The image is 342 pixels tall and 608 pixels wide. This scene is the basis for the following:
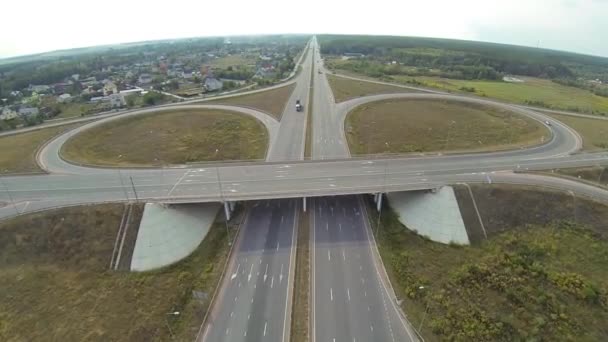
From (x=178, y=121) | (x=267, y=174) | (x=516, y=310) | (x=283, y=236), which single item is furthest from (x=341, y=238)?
(x=178, y=121)

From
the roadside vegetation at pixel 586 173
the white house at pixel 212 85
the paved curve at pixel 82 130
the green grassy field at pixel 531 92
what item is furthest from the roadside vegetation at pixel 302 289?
the white house at pixel 212 85

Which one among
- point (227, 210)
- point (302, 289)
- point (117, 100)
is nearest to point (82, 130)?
point (117, 100)

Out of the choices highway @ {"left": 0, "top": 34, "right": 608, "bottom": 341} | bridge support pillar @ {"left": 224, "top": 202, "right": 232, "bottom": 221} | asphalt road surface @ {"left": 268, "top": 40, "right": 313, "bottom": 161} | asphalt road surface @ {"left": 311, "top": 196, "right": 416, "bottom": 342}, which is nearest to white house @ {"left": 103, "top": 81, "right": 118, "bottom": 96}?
highway @ {"left": 0, "top": 34, "right": 608, "bottom": 341}

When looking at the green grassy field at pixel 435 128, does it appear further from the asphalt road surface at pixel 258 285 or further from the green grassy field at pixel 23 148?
the green grassy field at pixel 23 148

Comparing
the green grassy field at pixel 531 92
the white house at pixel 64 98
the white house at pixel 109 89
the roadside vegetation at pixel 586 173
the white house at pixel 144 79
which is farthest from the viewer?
the white house at pixel 144 79

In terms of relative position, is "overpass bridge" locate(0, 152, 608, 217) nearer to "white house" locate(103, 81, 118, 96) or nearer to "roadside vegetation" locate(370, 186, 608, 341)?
"roadside vegetation" locate(370, 186, 608, 341)

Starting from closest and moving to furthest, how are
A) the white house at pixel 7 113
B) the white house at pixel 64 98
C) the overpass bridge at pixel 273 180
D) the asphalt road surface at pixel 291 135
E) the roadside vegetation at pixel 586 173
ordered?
the overpass bridge at pixel 273 180 → the roadside vegetation at pixel 586 173 → the asphalt road surface at pixel 291 135 → the white house at pixel 7 113 → the white house at pixel 64 98

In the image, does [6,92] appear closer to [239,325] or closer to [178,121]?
[178,121]
